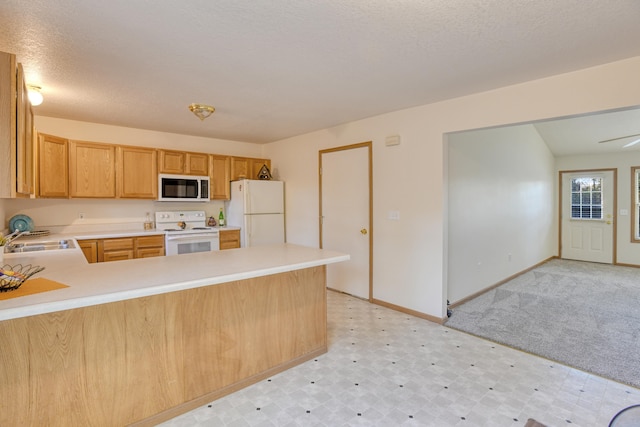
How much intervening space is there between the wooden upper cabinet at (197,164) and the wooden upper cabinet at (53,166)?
143 cm

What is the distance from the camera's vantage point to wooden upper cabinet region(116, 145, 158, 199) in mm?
A: 4242

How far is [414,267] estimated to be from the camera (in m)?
3.60

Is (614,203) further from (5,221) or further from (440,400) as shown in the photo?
(5,221)

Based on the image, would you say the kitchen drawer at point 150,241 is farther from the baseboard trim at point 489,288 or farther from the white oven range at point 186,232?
the baseboard trim at point 489,288

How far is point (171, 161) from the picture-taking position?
462 centimetres

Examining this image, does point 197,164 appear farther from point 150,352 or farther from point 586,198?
point 586,198

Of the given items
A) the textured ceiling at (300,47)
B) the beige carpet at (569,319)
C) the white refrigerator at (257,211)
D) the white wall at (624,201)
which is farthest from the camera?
the white wall at (624,201)

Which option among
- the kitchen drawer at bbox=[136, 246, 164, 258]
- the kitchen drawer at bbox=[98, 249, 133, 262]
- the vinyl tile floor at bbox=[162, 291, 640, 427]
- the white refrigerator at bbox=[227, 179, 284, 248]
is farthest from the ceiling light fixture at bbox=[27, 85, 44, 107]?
the vinyl tile floor at bbox=[162, 291, 640, 427]

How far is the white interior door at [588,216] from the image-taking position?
644cm

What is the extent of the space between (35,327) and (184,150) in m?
3.75

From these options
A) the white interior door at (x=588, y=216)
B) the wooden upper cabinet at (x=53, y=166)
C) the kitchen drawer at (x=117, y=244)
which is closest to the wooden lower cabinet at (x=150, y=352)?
the kitchen drawer at (x=117, y=244)

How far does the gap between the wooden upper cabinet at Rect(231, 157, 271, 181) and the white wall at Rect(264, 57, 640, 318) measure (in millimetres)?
1441

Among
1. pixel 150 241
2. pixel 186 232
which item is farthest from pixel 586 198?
pixel 150 241

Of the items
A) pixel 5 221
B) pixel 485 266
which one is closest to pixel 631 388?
pixel 485 266
